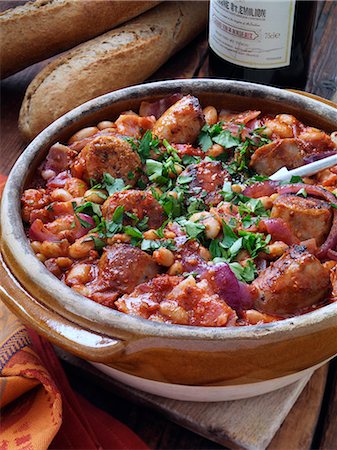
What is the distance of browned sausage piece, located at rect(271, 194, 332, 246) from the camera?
2.18 metres

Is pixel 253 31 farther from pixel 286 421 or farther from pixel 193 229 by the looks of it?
pixel 286 421

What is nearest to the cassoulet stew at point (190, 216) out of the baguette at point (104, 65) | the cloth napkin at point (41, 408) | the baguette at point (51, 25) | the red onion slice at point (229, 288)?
the red onion slice at point (229, 288)

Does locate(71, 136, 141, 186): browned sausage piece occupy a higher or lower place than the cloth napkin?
higher

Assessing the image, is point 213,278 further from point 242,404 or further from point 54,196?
point 54,196

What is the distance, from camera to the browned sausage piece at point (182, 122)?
254cm

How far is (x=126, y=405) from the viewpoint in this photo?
94.8 inches

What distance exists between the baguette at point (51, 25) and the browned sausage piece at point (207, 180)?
135 cm

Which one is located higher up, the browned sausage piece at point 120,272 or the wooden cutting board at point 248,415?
the browned sausage piece at point 120,272

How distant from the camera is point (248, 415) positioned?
222cm

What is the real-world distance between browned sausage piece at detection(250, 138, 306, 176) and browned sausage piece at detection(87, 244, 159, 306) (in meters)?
0.60

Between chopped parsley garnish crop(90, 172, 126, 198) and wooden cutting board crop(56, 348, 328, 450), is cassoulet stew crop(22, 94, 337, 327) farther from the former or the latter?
wooden cutting board crop(56, 348, 328, 450)

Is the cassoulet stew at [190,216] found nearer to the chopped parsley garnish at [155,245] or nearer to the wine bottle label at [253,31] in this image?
the chopped parsley garnish at [155,245]

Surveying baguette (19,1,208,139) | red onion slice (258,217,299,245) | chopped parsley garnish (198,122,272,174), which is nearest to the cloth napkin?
red onion slice (258,217,299,245)

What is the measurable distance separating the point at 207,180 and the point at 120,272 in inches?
20.8
